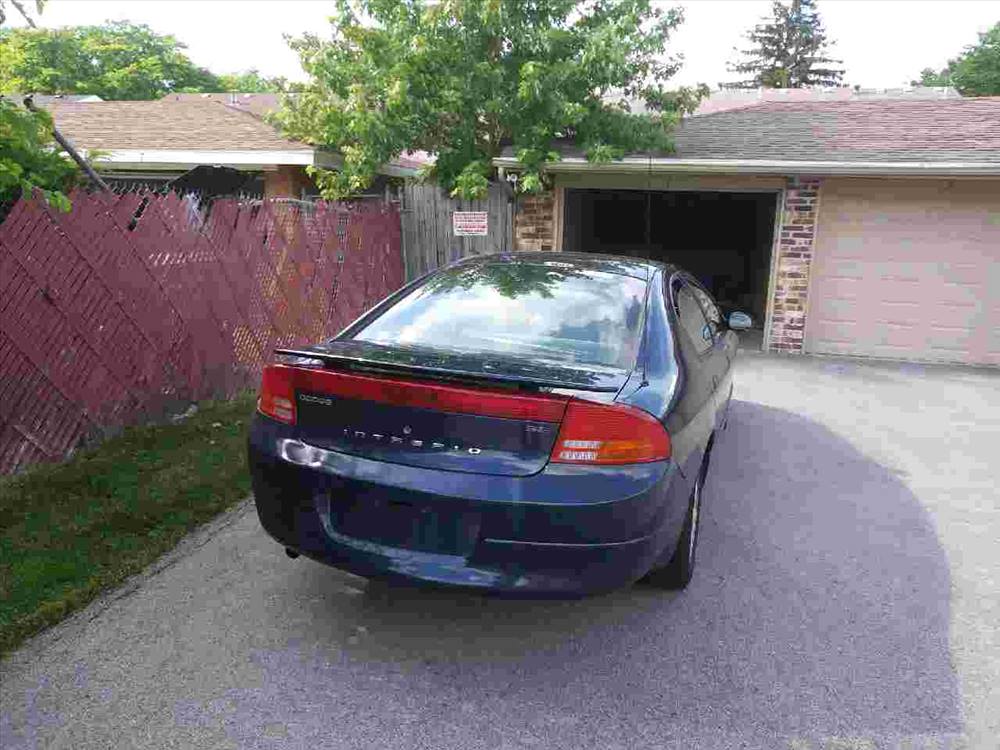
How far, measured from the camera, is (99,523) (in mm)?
4020

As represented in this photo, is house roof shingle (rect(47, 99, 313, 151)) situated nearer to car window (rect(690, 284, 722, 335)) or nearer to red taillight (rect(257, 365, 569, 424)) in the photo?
car window (rect(690, 284, 722, 335))

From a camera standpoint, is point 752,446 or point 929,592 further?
point 752,446

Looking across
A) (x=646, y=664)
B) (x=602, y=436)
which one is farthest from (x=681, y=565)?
(x=602, y=436)

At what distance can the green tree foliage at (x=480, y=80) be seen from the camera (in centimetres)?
982

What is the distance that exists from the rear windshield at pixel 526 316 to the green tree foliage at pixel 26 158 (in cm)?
204

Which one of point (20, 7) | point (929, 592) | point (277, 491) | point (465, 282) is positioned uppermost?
point (20, 7)

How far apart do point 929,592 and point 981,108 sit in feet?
35.2

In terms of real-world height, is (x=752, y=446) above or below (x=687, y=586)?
below

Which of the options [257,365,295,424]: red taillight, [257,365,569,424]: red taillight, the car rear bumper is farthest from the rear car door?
[257,365,295,424]: red taillight

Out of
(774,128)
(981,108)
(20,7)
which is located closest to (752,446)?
(20,7)

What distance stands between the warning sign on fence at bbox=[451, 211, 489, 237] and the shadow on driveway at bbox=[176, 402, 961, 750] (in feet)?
23.8

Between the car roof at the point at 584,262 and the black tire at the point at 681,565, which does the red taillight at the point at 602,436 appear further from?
the car roof at the point at 584,262

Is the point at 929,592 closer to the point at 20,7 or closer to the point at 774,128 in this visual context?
the point at 20,7

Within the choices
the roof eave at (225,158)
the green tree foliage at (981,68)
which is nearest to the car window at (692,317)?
the roof eave at (225,158)
